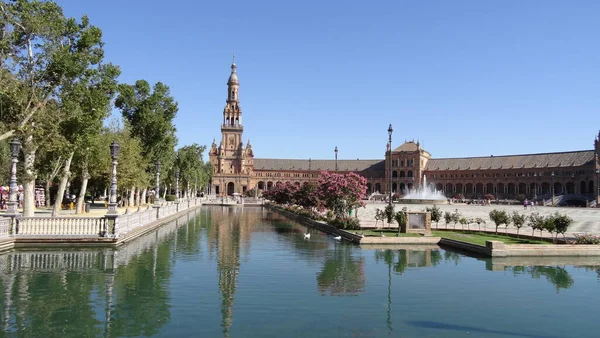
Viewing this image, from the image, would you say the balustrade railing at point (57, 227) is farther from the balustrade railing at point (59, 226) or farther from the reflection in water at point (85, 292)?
the reflection in water at point (85, 292)

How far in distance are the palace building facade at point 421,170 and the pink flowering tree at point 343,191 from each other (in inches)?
3228

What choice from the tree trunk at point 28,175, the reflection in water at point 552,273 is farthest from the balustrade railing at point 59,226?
the reflection in water at point 552,273

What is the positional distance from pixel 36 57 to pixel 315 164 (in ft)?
465

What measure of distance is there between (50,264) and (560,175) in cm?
11746

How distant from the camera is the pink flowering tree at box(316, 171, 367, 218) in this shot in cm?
3722

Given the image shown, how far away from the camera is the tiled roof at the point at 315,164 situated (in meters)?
160

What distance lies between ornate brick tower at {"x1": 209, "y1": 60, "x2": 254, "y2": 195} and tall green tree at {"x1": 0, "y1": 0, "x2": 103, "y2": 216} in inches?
4569

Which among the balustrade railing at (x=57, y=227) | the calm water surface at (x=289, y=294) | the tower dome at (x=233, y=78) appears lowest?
the calm water surface at (x=289, y=294)

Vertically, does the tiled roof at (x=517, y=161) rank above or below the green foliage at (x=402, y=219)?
above

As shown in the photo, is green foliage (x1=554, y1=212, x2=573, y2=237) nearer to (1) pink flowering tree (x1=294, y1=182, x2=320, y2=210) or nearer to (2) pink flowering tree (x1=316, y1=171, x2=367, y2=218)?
(2) pink flowering tree (x1=316, y1=171, x2=367, y2=218)

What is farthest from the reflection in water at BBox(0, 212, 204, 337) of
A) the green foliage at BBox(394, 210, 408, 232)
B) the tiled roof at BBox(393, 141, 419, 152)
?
the tiled roof at BBox(393, 141, 419, 152)

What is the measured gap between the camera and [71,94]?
26734 millimetres

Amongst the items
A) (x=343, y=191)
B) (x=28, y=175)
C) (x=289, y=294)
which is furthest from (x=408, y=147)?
(x=289, y=294)

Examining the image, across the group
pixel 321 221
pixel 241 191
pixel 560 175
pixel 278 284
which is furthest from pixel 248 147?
pixel 278 284
